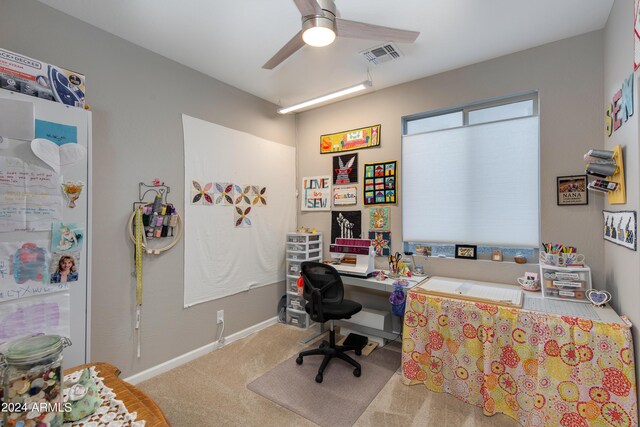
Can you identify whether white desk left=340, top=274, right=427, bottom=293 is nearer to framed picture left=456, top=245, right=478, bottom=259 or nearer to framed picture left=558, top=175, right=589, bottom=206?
framed picture left=456, top=245, right=478, bottom=259

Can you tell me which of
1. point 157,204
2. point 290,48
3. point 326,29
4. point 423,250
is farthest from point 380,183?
point 157,204

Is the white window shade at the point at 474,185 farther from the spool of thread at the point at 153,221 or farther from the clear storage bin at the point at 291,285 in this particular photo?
the spool of thread at the point at 153,221

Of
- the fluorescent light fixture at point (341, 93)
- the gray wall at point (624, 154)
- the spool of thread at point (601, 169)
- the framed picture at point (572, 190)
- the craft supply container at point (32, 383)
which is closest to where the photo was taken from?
the craft supply container at point (32, 383)

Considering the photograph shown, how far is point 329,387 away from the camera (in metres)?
2.38

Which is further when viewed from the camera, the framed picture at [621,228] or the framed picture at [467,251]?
the framed picture at [467,251]

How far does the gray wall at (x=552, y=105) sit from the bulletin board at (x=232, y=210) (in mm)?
1522

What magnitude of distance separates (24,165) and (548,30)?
3598 mm

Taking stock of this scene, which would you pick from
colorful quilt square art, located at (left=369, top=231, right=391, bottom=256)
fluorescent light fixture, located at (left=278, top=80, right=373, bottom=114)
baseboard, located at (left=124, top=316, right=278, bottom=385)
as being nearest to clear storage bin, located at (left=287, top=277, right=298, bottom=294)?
baseboard, located at (left=124, top=316, right=278, bottom=385)

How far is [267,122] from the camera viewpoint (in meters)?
3.67

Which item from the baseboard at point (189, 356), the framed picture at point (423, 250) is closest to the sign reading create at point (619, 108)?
the framed picture at point (423, 250)

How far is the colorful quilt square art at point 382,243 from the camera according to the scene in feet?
10.9

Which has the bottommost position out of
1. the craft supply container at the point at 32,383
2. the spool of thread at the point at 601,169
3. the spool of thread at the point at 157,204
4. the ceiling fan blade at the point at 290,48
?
the craft supply container at the point at 32,383

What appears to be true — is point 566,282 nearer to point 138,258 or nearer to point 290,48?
point 290,48

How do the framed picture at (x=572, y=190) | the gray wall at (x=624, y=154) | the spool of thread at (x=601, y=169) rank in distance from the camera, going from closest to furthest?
the gray wall at (x=624, y=154)
the spool of thread at (x=601, y=169)
the framed picture at (x=572, y=190)
